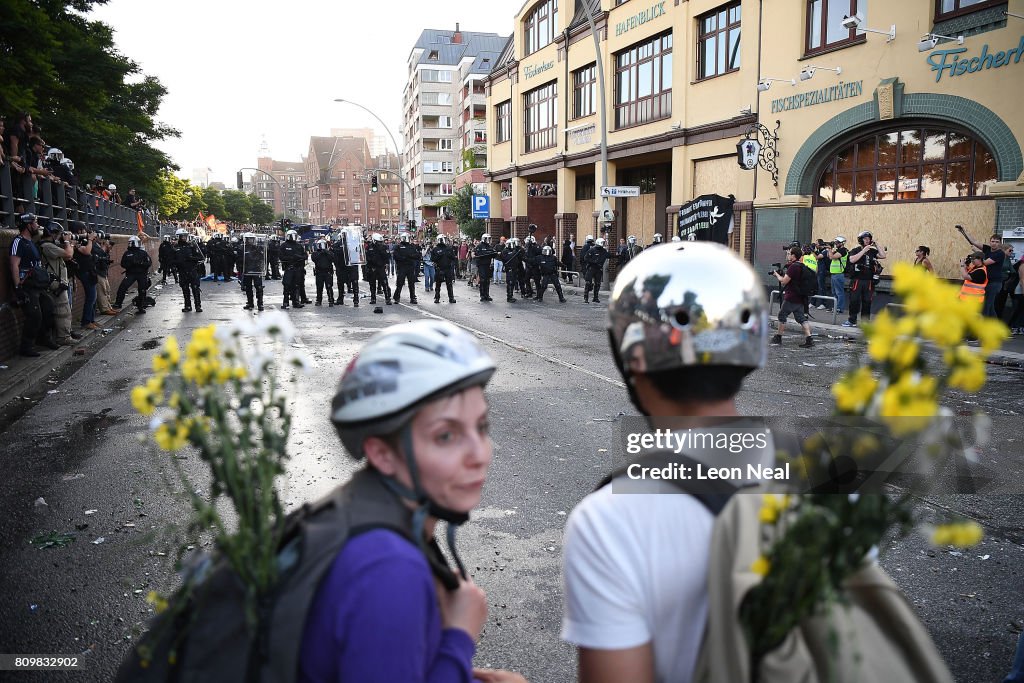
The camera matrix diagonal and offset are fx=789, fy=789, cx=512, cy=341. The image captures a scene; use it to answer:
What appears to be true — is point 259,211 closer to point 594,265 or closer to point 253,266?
point 253,266

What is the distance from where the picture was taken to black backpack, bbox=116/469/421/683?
4.16ft

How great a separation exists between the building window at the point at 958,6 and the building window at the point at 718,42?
645cm

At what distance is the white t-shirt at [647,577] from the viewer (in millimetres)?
1253

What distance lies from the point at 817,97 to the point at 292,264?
13479 mm

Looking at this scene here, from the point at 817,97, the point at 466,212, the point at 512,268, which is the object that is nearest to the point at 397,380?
the point at 817,97

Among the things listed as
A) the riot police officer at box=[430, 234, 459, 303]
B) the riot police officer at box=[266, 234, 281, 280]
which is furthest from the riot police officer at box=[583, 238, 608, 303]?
the riot police officer at box=[266, 234, 281, 280]

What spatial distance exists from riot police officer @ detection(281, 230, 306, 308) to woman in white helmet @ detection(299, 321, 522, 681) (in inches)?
726

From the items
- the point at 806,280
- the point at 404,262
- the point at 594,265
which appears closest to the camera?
the point at 806,280

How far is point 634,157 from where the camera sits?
1144 inches

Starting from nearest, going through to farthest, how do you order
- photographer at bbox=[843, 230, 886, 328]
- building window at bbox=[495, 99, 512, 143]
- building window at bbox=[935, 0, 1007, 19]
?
photographer at bbox=[843, 230, 886, 328]
building window at bbox=[935, 0, 1007, 19]
building window at bbox=[495, 99, 512, 143]

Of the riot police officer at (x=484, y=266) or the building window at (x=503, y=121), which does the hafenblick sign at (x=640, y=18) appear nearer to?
the riot police officer at (x=484, y=266)

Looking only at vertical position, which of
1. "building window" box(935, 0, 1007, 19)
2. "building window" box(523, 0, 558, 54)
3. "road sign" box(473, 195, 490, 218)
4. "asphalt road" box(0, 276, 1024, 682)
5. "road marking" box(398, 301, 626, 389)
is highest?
"building window" box(523, 0, 558, 54)

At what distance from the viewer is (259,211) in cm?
13675

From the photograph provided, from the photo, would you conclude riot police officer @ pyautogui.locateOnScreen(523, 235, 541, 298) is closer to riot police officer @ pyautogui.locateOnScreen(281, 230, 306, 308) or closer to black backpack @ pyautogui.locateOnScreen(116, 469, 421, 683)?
riot police officer @ pyautogui.locateOnScreen(281, 230, 306, 308)
